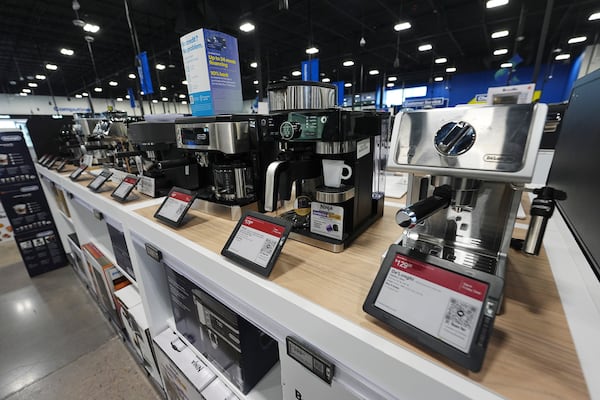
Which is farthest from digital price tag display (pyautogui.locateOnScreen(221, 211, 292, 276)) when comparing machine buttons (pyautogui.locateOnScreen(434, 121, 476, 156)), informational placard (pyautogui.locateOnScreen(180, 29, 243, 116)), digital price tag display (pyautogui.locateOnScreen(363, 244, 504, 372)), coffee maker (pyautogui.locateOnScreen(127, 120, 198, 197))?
informational placard (pyautogui.locateOnScreen(180, 29, 243, 116))

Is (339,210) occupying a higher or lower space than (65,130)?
lower

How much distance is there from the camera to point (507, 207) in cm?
47

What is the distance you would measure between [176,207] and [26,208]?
251 centimetres

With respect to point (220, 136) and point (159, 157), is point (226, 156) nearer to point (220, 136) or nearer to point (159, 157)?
point (220, 136)

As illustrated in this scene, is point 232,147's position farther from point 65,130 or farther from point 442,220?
point 65,130

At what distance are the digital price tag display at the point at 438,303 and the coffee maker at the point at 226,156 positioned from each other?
58cm

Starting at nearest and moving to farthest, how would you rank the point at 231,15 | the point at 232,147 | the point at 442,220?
1. the point at 442,220
2. the point at 232,147
3. the point at 231,15

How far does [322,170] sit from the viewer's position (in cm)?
66

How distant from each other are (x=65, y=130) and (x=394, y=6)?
5.37 metres

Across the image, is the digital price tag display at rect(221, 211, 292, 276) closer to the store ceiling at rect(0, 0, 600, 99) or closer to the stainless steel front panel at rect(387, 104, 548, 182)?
the stainless steel front panel at rect(387, 104, 548, 182)

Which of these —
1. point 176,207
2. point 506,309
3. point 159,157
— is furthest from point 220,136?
point 506,309

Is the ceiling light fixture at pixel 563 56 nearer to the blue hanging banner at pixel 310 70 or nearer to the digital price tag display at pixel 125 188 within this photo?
the blue hanging banner at pixel 310 70

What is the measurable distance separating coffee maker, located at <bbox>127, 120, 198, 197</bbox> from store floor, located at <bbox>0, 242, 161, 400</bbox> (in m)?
1.11

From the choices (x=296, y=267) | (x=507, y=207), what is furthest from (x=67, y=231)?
(x=507, y=207)
